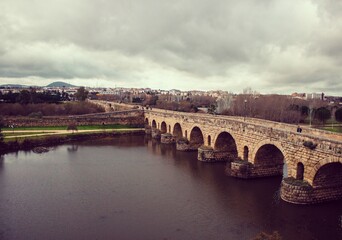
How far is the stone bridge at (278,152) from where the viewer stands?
1156cm

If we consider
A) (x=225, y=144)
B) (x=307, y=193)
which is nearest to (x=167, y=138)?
(x=225, y=144)

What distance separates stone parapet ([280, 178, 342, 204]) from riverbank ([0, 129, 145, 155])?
20.9 meters

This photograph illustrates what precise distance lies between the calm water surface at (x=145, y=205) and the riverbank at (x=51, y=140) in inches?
186

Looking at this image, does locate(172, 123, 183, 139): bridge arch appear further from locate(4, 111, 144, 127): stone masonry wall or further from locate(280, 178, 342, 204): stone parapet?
locate(280, 178, 342, 204): stone parapet

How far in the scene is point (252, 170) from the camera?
15719mm

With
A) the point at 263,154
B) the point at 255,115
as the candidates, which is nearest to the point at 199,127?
the point at 263,154

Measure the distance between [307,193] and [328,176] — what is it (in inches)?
41.9

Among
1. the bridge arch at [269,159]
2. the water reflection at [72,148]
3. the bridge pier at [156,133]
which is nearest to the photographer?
the bridge arch at [269,159]

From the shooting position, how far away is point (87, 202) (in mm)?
13148

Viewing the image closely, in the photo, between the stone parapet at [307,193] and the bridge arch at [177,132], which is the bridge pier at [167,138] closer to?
the bridge arch at [177,132]

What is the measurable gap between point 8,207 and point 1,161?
9447 millimetres

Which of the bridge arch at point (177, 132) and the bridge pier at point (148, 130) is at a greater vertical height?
the bridge arch at point (177, 132)

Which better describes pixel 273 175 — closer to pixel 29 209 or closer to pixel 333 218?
pixel 333 218

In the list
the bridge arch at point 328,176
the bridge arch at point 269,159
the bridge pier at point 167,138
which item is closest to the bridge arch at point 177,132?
the bridge pier at point 167,138
